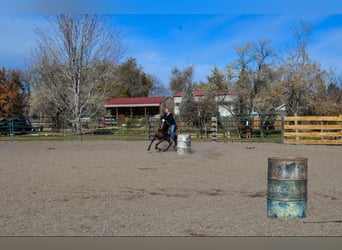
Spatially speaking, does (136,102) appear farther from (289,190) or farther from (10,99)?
(289,190)

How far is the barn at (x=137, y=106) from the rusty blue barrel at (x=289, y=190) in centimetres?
5528

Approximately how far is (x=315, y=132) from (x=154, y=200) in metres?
16.4

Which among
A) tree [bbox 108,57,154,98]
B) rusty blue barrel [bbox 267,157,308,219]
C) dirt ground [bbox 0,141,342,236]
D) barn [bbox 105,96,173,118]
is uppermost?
tree [bbox 108,57,154,98]

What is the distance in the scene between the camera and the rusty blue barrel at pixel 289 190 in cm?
575

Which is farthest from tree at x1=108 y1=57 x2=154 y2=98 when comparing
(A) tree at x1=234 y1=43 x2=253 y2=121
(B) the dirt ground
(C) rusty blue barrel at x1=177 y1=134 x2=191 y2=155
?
(B) the dirt ground

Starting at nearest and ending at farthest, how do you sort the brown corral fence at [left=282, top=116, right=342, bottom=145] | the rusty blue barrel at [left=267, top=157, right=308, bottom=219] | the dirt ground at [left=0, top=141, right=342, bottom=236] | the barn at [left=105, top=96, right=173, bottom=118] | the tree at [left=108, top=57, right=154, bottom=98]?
the dirt ground at [left=0, top=141, right=342, bottom=236], the rusty blue barrel at [left=267, top=157, right=308, bottom=219], the brown corral fence at [left=282, top=116, right=342, bottom=145], the barn at [left=105, top=96, right=173, bottom=118], the tree at [left=108, top=57, right=154, bottom=98]

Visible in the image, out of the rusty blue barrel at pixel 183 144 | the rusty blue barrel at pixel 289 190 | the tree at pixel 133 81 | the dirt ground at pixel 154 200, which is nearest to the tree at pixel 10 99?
the tree at pixel 133 81

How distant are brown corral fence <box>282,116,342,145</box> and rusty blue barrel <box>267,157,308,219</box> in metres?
16.1

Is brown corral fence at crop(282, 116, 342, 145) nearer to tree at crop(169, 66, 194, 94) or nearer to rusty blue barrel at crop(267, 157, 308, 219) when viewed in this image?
rusty blue barrel at crop(267, 157, 308, 219)

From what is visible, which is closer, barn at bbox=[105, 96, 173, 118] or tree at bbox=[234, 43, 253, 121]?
tree at bbox=[234, 43, 253, 121]

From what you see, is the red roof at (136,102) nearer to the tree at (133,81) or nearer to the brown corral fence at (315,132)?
the tree at (133,81)

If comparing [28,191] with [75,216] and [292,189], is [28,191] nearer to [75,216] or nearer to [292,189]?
[75,216]

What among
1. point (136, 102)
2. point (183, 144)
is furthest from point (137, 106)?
point (183, 144)

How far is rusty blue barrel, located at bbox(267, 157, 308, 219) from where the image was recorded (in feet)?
18.9
